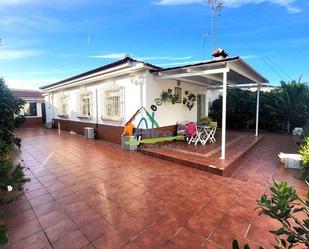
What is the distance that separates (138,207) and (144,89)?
4.91 m

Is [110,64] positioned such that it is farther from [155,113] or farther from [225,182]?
[225,182]

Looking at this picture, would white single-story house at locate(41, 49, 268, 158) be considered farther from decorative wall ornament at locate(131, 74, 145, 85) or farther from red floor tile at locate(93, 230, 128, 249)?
red floor tile at locate(93, 230, 128, 249)

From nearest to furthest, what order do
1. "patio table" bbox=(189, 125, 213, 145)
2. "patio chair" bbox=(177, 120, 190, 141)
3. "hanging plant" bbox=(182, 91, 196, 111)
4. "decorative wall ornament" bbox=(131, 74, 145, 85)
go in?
"decorative wall ornament" bbox=(131, 74, 145, 85) < "patio table" bbox=(189, 125, 213, 145) < "patio chair" bbox=(177, 120, 190, 141) < "hanging plant" bbox=(182, 91, 196, 111)

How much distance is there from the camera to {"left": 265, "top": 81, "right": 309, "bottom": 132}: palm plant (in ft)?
35.0

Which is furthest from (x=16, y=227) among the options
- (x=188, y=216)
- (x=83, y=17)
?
(x=83, y=17)

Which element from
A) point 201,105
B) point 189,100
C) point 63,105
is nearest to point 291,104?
point 201,105

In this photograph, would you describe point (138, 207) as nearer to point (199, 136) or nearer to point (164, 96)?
point (199, 136)

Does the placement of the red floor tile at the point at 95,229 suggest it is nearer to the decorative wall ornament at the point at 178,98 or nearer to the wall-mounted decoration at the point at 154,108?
the wall-mounted decoration at the point at 154,108

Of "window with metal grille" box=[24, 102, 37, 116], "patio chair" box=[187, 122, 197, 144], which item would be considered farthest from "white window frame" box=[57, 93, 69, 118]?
"patio chair" box=[187, 122, 197, 144]

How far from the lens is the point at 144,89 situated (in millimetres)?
7172

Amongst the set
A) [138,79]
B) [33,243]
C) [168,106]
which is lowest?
[33,243]

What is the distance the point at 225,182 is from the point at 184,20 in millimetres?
10252

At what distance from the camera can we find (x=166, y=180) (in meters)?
4.43

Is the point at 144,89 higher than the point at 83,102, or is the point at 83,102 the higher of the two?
the point at 144,89
